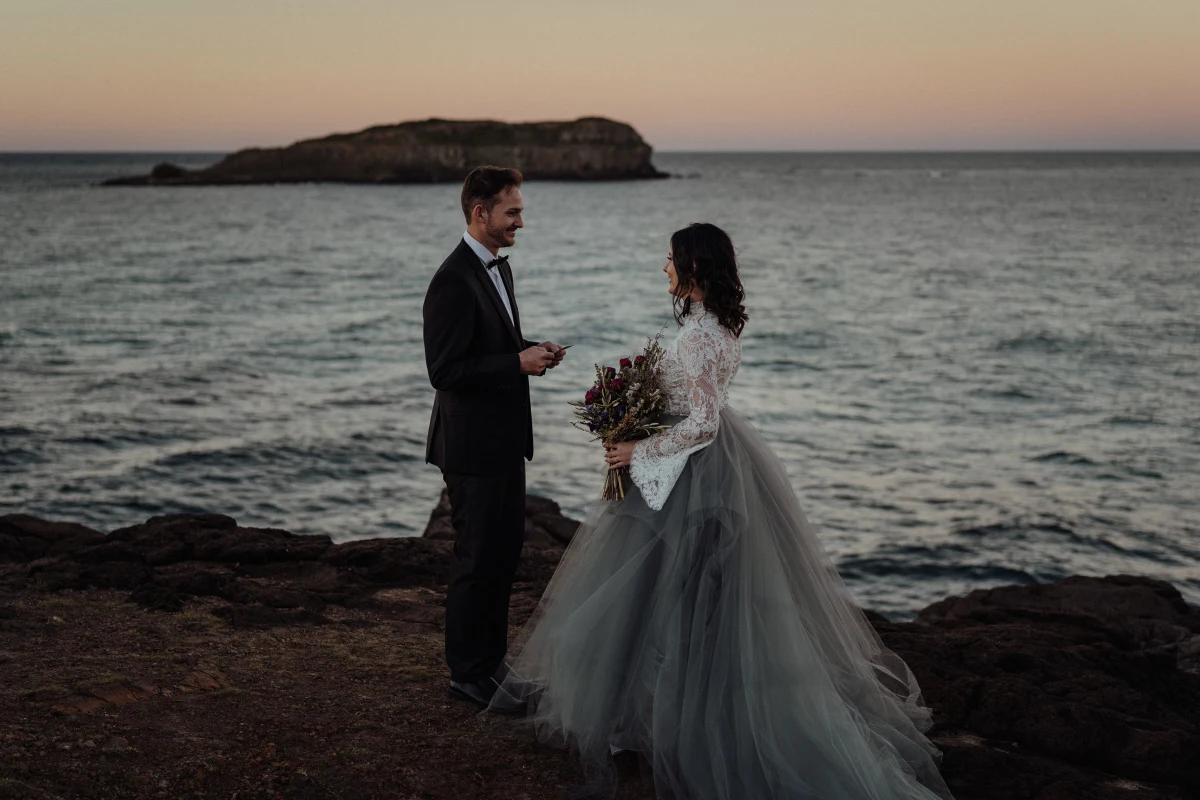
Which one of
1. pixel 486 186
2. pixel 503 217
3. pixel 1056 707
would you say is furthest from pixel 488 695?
pixel 1056 707

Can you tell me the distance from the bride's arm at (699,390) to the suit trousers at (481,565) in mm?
935

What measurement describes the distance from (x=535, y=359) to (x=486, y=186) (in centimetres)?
83

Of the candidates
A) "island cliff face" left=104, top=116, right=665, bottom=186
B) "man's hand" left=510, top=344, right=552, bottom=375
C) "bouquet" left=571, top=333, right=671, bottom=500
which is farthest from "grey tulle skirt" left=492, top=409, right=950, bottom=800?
"island cliff face" left=104, top=116, right=665, bottom=186

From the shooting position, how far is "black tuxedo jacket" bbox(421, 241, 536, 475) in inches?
191

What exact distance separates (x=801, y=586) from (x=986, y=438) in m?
14.5

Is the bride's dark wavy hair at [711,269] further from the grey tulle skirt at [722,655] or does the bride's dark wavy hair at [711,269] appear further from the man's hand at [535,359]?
the man's hand at [535,359]

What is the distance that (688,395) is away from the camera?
466 cm

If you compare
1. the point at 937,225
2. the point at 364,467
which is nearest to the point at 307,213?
the point at 937,225

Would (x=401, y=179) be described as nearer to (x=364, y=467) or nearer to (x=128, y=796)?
(x=364, y=467)

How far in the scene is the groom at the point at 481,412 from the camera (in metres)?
4.86

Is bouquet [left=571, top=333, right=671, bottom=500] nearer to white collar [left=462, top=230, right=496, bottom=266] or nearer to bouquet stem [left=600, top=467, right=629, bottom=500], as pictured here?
bouquet stem [left=600, top=467, right=629, bottom=500]

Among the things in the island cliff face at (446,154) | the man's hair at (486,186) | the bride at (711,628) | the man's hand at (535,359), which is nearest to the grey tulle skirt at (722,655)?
the bride at (711,628)

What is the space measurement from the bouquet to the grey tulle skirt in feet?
0.75

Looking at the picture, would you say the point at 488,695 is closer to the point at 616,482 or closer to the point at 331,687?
the point at 331,687
